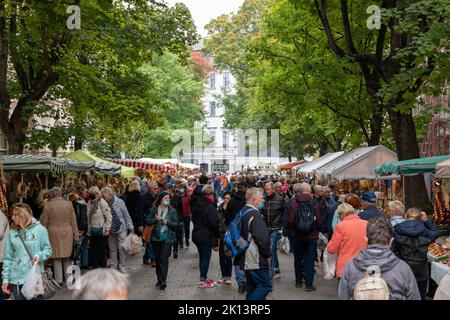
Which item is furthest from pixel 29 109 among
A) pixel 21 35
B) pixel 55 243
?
pixel 55 243

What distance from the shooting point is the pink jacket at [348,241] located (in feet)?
26.2

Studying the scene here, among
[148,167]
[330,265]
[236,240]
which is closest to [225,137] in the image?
[148,167]

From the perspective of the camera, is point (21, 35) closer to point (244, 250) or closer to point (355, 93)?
point (355, 93)

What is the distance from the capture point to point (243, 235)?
8.47 m

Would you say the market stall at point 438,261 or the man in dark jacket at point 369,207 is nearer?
the market stall at point 438,261

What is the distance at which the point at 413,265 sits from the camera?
8430 mm

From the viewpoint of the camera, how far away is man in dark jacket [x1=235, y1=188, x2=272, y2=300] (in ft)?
27.3

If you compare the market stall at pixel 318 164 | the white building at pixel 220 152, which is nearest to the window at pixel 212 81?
the white building at pixel 220 152

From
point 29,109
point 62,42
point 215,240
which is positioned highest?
point 62,42

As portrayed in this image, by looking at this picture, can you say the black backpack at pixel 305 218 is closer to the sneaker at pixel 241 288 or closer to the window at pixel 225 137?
the sneaker at pixel 241 288

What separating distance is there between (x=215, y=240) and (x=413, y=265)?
504 cm

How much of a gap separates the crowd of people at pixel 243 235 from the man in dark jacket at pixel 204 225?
0.7 inches

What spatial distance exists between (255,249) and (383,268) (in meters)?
3.25

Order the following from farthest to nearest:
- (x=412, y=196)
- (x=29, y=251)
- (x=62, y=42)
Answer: (x=62, y=42) → (x=412, y=196) → (x=29, y=251)
